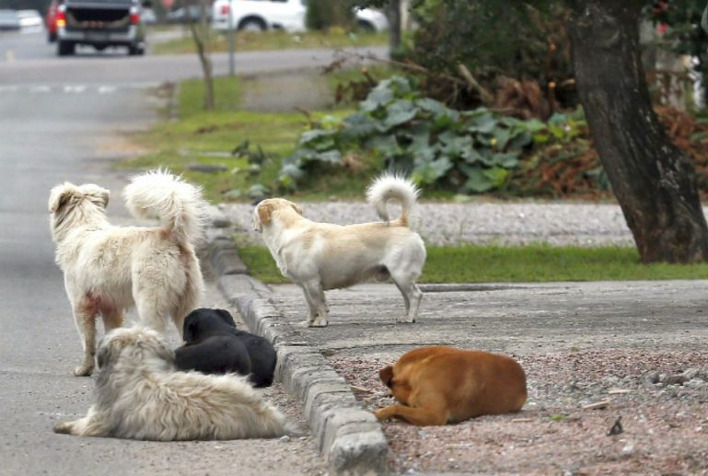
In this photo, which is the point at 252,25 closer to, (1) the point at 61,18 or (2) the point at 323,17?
(2) the point at 323,17

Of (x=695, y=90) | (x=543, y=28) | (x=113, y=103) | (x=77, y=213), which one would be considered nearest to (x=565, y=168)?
(x=543, y=28)

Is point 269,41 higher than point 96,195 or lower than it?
lower

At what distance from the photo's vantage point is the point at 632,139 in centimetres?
1503

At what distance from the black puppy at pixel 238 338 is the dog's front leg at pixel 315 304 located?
1737 mm

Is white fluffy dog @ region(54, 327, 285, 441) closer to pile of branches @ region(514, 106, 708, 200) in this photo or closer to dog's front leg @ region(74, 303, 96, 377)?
dog's front leg @ region(74, 303, 96, 377)

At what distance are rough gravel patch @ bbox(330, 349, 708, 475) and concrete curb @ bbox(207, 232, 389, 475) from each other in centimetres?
16

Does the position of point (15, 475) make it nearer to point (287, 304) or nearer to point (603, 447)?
point (603, 447)

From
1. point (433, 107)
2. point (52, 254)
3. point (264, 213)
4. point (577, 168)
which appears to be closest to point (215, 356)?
point (264, 213)

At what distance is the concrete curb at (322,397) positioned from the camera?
6.60m

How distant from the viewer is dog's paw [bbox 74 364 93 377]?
9.62 m

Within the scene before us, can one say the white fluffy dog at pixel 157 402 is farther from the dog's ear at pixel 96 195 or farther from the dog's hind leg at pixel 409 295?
the dog's hind leg at pixel 409 295

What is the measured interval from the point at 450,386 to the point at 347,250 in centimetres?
338

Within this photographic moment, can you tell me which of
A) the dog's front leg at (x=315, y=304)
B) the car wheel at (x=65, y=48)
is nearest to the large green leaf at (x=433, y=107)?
the dog's front leg at (x=315, y=304)

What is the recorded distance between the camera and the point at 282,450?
740 centimetres
